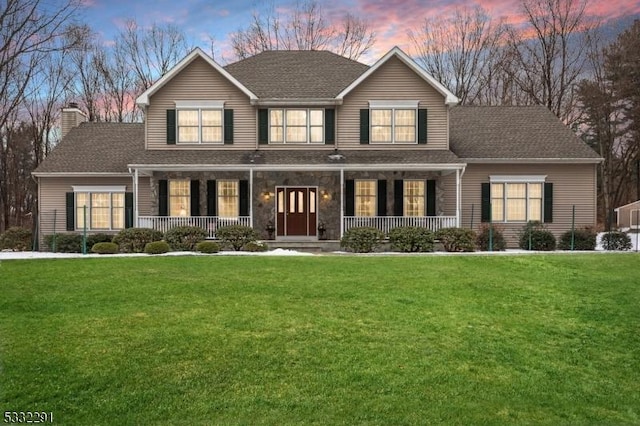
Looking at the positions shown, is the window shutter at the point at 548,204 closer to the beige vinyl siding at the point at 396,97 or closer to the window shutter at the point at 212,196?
the beige vinyl siding at the point at 396,97

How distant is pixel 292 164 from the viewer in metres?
17.6

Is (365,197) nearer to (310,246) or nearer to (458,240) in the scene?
(310,246)

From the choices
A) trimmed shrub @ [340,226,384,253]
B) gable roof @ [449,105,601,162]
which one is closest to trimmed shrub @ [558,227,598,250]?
gable roof @ [449,105,601,162]

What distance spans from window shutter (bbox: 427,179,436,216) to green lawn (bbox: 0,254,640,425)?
8176 mm

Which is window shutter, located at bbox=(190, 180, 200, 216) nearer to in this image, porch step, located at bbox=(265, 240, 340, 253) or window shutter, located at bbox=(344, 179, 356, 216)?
porch step, located at bbox=(265, 240, 340, 253)

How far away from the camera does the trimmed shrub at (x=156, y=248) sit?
1534 centimetres

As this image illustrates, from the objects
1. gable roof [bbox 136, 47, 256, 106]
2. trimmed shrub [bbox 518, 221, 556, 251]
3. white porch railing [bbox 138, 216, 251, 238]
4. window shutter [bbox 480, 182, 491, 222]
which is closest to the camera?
trimmed shrub [bbox 518, 221, 556, 251]

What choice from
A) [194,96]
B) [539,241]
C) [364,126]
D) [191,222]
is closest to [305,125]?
[364,126]

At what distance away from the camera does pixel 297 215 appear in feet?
64.3

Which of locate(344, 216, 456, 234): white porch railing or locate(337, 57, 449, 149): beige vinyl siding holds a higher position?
locate(337, 57, 449, 149): beige vinyl siding

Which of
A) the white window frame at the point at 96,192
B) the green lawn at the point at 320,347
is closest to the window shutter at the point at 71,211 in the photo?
the white window frame at the point at 96,192

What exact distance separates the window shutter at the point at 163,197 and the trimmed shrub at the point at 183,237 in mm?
2557

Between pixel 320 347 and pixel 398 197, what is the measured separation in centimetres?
1324

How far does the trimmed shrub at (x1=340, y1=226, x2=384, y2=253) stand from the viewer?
643 inches
